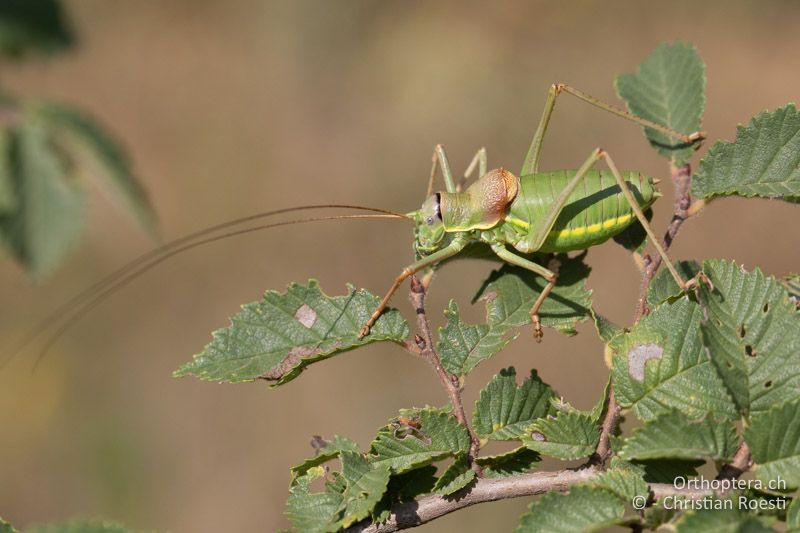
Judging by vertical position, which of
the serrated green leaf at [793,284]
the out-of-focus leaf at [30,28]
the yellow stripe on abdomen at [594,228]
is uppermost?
the out-of-focus leaf at [30,28]

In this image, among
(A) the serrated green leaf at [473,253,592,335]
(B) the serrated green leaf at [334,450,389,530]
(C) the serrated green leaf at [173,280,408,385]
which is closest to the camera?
(B) the serrated green leaf at [334,450,389,530]

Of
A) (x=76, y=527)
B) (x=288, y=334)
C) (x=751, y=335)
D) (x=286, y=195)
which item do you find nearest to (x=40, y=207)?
(x=288, y=334)

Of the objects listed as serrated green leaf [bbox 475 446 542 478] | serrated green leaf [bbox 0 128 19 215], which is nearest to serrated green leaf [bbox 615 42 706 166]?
serrated green leaf [bbox 475 446 542 478]

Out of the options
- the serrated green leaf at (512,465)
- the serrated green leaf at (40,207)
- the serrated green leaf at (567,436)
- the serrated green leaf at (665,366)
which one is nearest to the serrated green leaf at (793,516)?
the serrated green leaf at (665,366)

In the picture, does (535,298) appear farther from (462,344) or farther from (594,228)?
(594,228)

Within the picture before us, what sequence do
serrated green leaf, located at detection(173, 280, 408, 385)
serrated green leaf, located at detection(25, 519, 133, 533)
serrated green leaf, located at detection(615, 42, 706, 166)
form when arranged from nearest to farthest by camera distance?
serrated green leaf, located at detection(25, 519, 133, 533)
serrated green leaf, located at detection(173, 280, 408, 385)
serrated green leaf, located at detection(615, 42, 706, 166)

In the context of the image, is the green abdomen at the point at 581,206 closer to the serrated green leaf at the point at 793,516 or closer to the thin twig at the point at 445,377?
the thin twig at the point at 445,377

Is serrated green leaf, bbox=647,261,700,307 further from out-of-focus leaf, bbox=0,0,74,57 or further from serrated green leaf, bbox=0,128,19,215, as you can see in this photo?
out-of-focus leaf, bbox=0,0,74,57

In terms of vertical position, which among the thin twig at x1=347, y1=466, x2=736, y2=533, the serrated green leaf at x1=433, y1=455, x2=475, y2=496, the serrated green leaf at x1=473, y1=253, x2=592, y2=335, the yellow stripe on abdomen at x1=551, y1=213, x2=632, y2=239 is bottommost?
the thin twig at x1=347, y1=466, x2=736, y2=533
